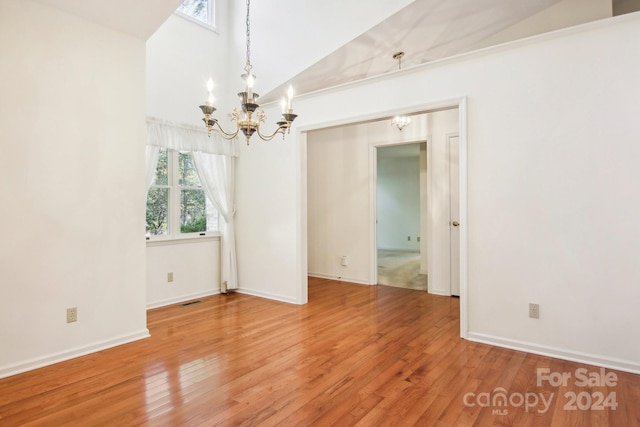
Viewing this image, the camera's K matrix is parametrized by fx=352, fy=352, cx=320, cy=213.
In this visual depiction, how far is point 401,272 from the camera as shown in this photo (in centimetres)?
681

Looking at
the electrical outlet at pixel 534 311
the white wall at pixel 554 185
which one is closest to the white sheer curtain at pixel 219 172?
the white wall at pixel 554 185

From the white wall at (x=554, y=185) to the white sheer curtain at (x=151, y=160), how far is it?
3040mm

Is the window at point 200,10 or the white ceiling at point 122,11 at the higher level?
the window at point 200,10

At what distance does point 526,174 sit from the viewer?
3.10 meters

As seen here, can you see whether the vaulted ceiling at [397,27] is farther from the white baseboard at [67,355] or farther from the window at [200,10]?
the white baseboard at [67,355]

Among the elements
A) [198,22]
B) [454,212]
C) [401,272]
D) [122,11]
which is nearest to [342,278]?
[401,272]

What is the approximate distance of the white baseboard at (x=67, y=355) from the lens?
8.96 feet

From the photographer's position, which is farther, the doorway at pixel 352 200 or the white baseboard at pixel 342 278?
the white baseboard at pixel 342 278

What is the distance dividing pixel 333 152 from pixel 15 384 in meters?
5.04

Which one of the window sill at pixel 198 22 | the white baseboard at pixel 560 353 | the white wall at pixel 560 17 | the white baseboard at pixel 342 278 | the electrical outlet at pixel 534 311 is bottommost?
the white baseboard at pixel 560 353

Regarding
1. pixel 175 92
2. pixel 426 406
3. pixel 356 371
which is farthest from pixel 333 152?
pixel 426 406

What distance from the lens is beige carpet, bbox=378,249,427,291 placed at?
583 cm

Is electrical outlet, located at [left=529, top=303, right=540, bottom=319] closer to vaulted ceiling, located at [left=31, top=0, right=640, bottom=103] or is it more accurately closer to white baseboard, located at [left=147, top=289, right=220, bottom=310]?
vaulted ceiling, located at [left=31, top=0, right=640, bottom=103]

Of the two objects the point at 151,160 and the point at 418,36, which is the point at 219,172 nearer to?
the point at 151,160
